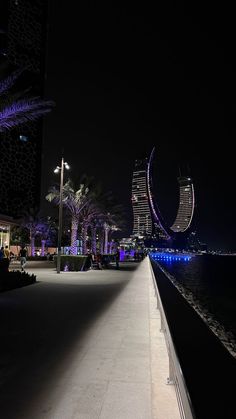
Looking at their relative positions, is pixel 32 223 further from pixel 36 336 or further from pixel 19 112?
pixel 36 336

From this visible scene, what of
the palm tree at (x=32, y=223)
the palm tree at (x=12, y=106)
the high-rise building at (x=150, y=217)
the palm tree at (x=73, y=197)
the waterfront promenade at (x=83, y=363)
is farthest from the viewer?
the high-rise building at (x=150, y=217)

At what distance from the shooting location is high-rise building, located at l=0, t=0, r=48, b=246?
70025mm

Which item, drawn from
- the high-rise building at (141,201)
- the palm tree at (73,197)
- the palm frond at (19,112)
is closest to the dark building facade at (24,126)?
the palm tree at (73,197)

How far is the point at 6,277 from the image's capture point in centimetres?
1555

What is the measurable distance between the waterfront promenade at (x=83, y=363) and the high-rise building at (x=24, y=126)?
58.5 meters

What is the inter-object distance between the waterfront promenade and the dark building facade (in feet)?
192

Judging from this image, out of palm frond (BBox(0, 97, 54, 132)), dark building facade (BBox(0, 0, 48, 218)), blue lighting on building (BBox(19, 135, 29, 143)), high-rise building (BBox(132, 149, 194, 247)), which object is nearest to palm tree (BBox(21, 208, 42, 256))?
dark building facade (BBox(0, 0, 48, 218))

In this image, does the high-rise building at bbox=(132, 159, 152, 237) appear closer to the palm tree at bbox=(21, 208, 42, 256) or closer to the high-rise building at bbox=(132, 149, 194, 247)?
the high-rise building at bbox=(132, 149, 194, 247)

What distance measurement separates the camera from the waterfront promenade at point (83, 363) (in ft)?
13.0

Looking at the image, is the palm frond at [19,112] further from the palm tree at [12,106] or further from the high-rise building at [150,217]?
the high-rise building at [150,217]

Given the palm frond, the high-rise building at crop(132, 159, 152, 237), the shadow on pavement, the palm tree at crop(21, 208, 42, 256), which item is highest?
the high-rise building at crop(132, 159, 152, 237)

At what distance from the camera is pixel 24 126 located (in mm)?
83000

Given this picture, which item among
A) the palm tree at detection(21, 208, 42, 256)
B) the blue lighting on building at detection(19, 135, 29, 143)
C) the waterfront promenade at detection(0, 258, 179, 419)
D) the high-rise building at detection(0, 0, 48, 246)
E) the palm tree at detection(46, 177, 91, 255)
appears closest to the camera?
the waterfront promenade at detection(0, 258, 179, 419)

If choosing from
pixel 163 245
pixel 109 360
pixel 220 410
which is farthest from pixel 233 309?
pixel 163 245
